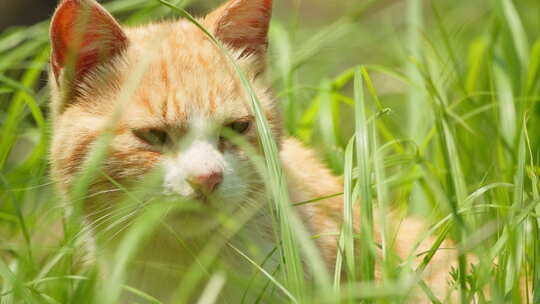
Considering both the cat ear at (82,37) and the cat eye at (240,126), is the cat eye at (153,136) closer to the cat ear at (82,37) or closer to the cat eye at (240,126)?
the cat eye at (240,126)

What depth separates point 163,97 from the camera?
1.87 meters

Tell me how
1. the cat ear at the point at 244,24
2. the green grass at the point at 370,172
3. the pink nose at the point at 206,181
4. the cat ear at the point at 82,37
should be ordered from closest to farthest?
the green grass at the point at 370,172 < the pink nose at the point at 206,181 < the cat ear at the point at 82,37 < the cat ear at the point at 244,24

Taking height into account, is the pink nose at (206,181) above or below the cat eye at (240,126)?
below

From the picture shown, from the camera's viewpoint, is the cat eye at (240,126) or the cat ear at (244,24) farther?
the cat ear at (244,24)

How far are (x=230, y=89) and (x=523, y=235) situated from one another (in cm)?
75

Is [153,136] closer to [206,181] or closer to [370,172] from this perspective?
[206,181]

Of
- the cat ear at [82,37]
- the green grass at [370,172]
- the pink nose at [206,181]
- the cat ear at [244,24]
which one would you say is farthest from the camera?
the cat ear at [244,24]

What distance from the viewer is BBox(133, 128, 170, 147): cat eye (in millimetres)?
1860

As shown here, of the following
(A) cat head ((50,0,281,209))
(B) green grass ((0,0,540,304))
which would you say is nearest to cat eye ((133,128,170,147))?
(A) cat head ((50,0,281,209))

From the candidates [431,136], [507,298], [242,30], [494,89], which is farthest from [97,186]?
[494,89]

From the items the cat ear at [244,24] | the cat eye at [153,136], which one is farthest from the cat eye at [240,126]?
the cat ear at [244,24]

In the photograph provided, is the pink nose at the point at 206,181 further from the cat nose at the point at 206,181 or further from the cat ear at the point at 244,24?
the cat ear at the point at 244,24

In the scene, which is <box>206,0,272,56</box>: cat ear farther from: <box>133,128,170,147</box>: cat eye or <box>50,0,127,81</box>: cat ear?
<box>133,128,170,147</box>: cat eye

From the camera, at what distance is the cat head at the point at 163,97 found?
6.03ft
